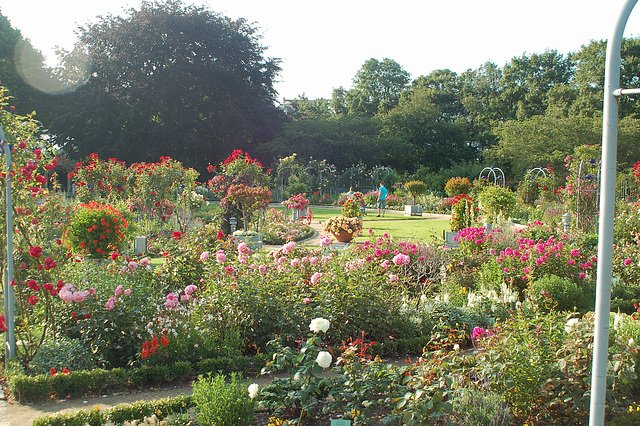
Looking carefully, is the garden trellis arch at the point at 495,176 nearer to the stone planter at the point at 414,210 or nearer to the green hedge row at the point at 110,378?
the stone planter at the point at 414,210

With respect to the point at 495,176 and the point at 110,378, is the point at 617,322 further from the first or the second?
the point at 495,176

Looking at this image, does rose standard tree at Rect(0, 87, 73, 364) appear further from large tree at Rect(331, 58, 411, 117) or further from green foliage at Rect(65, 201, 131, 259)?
large tree at Rect(331, 58, 411, 117)

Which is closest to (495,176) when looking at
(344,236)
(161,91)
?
(344,236)

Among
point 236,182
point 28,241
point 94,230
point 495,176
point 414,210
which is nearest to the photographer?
point 28,241

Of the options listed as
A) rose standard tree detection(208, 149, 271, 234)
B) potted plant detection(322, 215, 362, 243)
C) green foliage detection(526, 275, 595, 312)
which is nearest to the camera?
green foliage detection(526, 275, 595, 312)

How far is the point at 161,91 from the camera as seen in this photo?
25.2 metres

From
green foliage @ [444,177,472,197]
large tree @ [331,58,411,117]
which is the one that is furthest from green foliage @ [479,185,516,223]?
large tree @ [331,58,411,117]

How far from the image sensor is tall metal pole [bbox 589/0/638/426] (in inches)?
76.7

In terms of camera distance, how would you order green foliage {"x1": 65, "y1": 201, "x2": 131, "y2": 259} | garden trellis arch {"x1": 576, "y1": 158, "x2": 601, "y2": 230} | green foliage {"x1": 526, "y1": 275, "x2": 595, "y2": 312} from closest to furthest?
green foliage {"x1": 526, "y1": 275, "x2": 595, "y2": 312}
green foliage {"x1": 65, "y1": 201, "x2": 131, "y2": 259}
garden trellis arch {"x1": 576, "y1": 158, "x2": 601, "y2": 230}

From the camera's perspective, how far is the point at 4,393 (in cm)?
369

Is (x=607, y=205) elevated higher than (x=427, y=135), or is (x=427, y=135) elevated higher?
(x=427, y=135)

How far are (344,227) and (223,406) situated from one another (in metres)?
7.55

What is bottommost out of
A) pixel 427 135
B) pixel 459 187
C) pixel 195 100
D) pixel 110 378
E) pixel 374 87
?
pixel 110 378

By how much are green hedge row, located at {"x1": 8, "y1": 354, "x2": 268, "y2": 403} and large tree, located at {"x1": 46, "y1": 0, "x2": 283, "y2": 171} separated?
22.2 m
